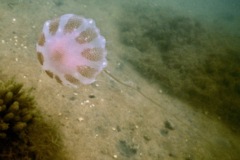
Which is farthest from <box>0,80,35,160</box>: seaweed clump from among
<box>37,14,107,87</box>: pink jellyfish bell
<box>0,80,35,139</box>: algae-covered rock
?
<box>37,14,107,87</box>: pink jellyfish bell

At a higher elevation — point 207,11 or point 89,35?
point 89,35

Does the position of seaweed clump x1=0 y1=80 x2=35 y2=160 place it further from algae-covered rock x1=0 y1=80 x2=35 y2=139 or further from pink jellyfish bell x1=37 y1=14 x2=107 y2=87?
pink jellyfish bell x1=37 y1=14 x2=107 y2=87

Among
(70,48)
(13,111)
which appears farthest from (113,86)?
(13,111)

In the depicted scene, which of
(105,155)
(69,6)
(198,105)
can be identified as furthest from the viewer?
(69,6)

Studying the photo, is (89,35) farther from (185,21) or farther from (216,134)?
(185,21)

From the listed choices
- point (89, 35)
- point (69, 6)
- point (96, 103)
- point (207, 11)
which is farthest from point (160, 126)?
point (207, 11)

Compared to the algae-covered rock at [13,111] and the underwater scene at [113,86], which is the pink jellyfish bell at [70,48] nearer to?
the underwater scene at [113,86]

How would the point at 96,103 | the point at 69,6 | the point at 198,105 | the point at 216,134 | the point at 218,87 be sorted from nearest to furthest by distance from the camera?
the point at 96,103
the point at 216,134
the point at 198,105
the point at 218,87
the point at 69,6

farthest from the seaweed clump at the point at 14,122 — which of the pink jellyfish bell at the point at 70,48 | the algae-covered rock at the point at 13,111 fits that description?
the pink jellyfish bell at the point at 70,48
